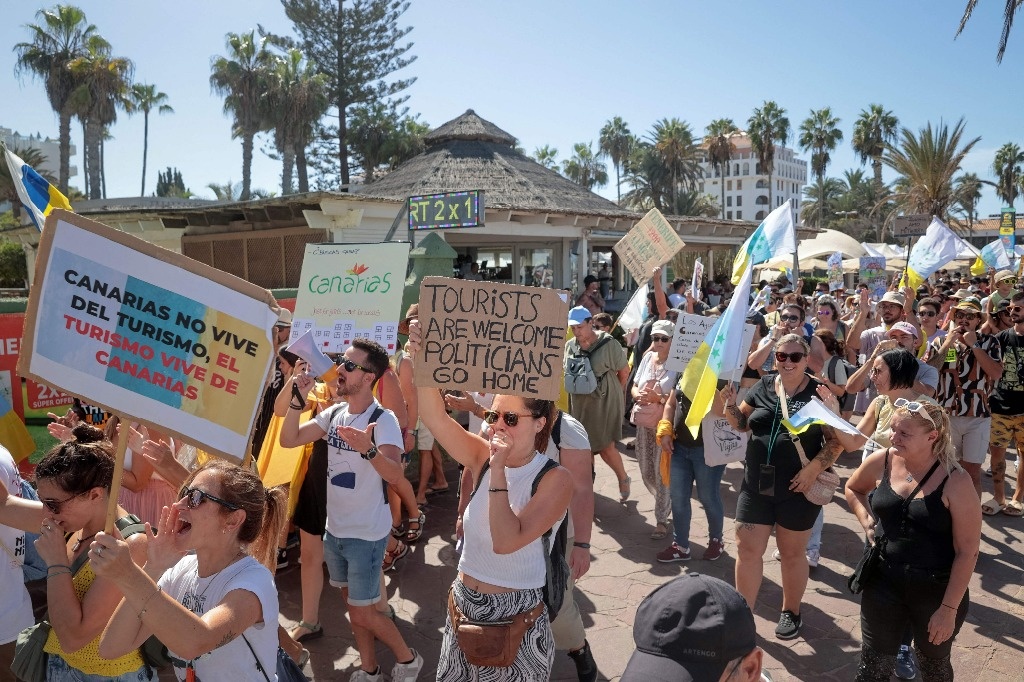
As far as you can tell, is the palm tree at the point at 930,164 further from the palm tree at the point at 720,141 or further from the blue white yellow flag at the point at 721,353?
the palm tree at the point at 720,141

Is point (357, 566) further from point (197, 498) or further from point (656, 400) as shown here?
point (656, 400)

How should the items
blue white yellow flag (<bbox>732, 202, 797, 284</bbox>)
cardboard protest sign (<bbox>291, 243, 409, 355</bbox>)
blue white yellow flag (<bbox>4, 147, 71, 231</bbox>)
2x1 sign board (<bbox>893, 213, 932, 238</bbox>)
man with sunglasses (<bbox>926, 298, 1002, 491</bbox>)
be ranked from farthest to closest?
2x1 sign board (<bbox>893, 213, 932, 238</bbox>) < blue white yellow flag (<bbox>732, 202, 797, 284</bbox>) < man with sunglasses (<bbox>926, 298, 1002, 491</bbox>) < cardboard protest sign (<bbox>291, 243, 409, 355</bbox>) < blue white yellow flag (<bbox>4, 147, 71, 231</bbox>)

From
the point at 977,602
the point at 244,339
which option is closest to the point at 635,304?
the point at 977,602

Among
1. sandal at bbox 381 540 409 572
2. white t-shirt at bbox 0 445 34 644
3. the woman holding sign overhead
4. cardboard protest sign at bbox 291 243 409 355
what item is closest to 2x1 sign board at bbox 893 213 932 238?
the woman holding sign overhead

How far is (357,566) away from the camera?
3699 millimetres

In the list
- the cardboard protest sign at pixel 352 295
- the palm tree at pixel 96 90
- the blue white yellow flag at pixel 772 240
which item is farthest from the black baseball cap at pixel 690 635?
the palm tree at pixel 96 90

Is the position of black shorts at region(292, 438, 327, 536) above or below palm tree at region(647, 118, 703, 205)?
below

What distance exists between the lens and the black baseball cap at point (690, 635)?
1.57 m

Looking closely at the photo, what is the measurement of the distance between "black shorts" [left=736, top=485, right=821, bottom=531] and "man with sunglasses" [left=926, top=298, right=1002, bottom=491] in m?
2.68

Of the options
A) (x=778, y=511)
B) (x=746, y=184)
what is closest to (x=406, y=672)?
(x=778, y=511)

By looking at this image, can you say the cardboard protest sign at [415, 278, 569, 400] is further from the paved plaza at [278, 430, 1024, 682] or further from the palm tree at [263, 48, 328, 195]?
the palm tree at [263, 48, 328, 195]

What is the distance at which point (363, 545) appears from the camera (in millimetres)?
3723

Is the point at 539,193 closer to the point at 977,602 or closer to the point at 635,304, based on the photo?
the point at 635,304

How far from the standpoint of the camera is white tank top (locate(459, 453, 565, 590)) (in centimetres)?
277
